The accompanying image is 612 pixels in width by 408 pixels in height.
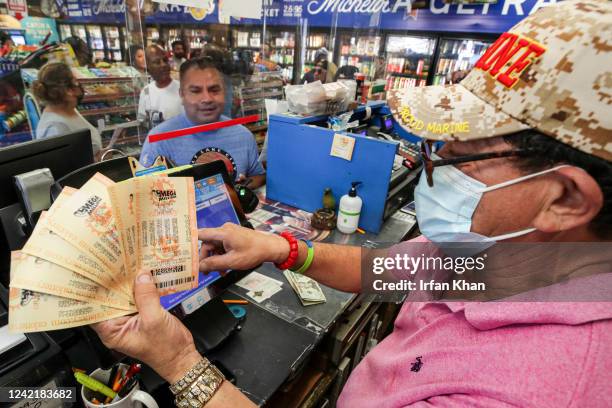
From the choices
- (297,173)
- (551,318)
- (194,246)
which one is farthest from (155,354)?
(297,173)

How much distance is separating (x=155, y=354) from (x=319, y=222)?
1.28m

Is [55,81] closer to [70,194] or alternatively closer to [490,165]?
[70,194]

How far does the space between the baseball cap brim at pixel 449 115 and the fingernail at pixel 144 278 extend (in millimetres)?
711

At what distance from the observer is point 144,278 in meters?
0.68

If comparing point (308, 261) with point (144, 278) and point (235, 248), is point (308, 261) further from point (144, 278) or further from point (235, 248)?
point (144, 278)

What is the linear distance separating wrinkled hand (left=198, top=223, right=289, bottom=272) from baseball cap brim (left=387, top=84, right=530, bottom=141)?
0.57 m

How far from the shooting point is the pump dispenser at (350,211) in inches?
71.4

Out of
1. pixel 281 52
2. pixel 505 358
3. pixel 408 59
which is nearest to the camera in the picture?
pixel 505 358

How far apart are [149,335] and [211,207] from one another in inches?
18.6

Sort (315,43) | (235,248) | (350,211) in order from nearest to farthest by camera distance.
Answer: (235,248), (350,211), (315,43)

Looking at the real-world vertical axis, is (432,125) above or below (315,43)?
below

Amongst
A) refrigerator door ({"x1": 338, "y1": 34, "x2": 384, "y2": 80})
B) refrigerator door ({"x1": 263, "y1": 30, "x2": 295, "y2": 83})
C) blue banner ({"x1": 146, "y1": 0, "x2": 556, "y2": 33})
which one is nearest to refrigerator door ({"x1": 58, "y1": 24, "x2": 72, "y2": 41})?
refrigerator door ({"x1": 263, "y1": 30, "x2": 295, "y2": 83})

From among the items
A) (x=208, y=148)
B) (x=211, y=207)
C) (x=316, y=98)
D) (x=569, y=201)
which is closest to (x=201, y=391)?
(x=211, y=207)

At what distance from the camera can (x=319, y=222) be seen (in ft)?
6.11
